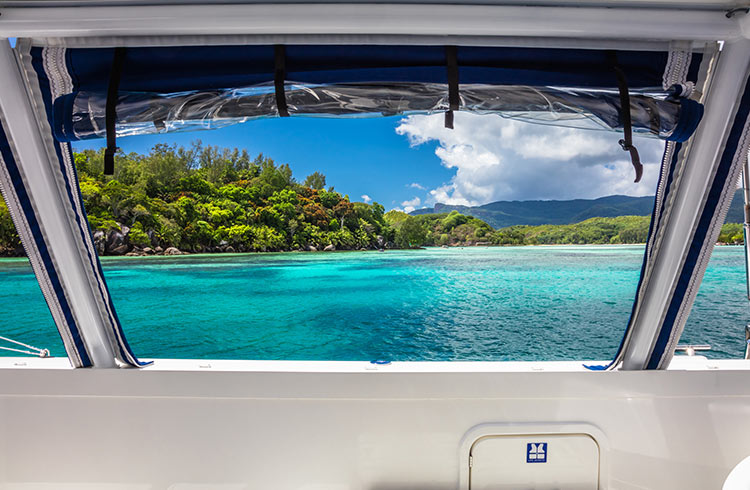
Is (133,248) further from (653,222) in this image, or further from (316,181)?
(653,222)

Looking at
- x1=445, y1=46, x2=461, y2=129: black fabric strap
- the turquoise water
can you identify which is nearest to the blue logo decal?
x1=445, y1=46, x2=461, y2=129: black fabric strap

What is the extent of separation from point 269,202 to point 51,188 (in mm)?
18344

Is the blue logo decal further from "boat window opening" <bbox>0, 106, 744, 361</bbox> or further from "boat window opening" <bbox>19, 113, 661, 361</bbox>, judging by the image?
"boat window opening" <bbox>19, 113, 661, 361</bbox>

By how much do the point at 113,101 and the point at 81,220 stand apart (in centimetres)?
37

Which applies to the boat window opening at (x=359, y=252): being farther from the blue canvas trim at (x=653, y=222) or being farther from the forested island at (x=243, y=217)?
the blue canvas trim at (x=653, y=222)

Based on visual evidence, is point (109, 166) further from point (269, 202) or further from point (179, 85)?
point (269, 202)

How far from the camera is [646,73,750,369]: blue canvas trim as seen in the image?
94 centimetres

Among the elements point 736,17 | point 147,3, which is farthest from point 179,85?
point 736,17

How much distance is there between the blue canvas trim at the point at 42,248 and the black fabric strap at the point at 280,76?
2.17 feet

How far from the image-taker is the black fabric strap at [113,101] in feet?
2.94

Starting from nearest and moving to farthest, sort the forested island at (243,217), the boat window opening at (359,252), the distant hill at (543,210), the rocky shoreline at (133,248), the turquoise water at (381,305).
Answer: the turquoise water at (381,305)
the boat window opening at (359,252)
the rocky shoreline at (133,248)
the forested island at (243,217)
the distant hill at (543,210)

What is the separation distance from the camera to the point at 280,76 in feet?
3.00

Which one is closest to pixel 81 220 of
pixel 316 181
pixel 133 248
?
pixel 133 248

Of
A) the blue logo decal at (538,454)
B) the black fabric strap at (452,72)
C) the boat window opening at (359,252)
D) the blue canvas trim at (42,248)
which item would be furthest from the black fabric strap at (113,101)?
the boat window opening at (359,252)
